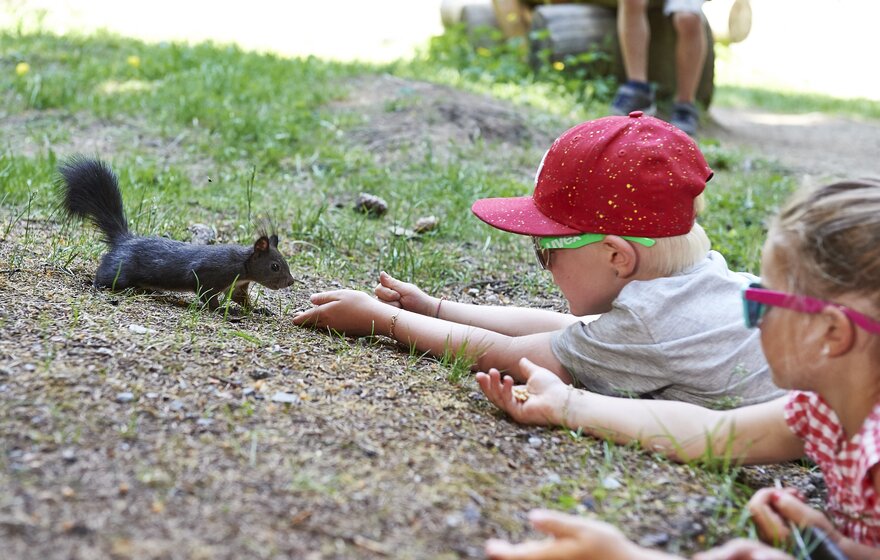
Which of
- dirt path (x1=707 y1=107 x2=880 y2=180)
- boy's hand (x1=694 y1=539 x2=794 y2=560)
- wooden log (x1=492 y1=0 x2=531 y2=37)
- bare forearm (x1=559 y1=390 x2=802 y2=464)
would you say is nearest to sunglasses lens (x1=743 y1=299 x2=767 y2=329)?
bare forearm (x1=559 y1=390 x2=802 y2=464)

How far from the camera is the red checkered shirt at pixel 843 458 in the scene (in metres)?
1.94

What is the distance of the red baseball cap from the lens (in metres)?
2.67

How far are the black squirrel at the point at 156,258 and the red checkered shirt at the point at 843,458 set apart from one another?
1.89 metres

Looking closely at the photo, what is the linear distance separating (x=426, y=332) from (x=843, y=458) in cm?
141

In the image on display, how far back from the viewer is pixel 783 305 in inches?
77.7

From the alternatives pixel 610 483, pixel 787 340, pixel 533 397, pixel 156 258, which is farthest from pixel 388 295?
pixel 787 340

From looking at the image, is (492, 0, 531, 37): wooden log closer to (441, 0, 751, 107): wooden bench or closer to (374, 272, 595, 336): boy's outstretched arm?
(441, 0, 751, 107): wooden bench

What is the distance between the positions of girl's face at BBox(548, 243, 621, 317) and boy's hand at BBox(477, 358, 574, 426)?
30 cm

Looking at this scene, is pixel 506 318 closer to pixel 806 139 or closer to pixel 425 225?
pixel 425 225

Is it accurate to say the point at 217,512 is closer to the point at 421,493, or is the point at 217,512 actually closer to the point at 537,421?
the point at 421,493

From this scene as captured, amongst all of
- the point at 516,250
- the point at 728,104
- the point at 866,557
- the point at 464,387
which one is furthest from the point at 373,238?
the point at 728,104

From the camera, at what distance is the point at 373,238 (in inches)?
172

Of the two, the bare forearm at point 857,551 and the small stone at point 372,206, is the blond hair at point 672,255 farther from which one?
the small stone at point 372,206

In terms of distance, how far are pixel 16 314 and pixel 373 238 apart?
6.27ft
